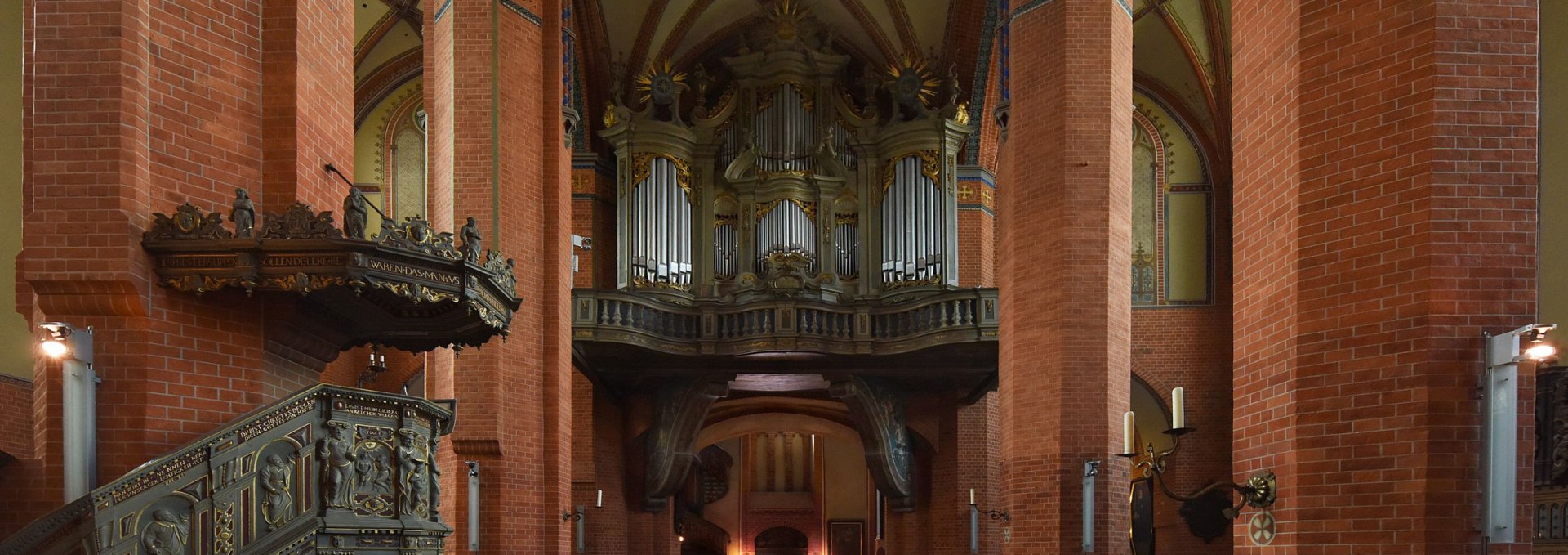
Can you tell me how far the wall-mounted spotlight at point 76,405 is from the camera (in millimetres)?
6779

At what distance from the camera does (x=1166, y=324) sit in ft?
75.7

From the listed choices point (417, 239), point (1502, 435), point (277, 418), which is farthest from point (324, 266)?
point (1502, 435)

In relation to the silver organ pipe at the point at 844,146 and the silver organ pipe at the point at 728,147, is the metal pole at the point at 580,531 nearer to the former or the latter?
the silver organ pipe at the point at 728,147

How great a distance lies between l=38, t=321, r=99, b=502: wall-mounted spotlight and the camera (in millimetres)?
6779

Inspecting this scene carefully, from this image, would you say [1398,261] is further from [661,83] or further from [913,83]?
[661,83]

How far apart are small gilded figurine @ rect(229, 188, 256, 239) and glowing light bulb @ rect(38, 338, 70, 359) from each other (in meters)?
0.96

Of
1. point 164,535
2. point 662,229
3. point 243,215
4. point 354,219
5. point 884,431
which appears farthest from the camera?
point 884,431

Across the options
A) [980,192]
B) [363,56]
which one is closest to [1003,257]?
[980,192]

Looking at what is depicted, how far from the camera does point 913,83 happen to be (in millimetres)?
22328

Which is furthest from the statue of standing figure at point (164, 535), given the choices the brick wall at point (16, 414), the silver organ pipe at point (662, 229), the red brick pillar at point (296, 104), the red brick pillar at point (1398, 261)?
the silver organ pipe at point (662, 229)

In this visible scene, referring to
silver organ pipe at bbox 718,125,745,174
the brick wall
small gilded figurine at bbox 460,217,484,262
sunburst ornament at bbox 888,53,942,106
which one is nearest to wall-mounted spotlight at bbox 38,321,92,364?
small gilded figurine at bbox 460,217,484,262

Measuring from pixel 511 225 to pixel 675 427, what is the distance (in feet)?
27.2

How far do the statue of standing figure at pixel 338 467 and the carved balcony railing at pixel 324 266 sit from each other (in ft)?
2.44

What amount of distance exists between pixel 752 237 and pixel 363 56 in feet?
22.5
